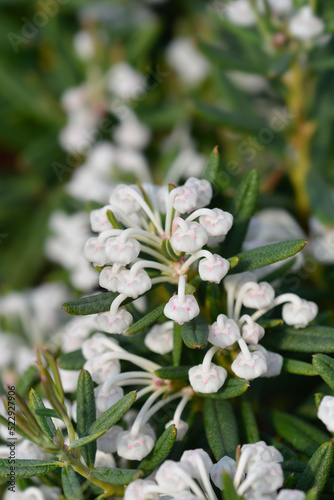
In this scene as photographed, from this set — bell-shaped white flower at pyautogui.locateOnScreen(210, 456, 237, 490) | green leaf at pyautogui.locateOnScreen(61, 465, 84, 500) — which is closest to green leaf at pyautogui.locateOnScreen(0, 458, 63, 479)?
green leaf at pyautogui.locateOnScreen(61, 465, 84, 500)

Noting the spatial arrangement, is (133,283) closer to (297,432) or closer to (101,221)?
(101,221)

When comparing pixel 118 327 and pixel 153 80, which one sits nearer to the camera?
pixel 118 327

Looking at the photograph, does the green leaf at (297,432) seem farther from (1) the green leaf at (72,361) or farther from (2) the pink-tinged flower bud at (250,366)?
(1) the green leaf at (72,361)

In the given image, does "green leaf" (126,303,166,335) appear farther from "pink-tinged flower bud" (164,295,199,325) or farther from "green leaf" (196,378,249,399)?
"green leaf" (196,378,249,399)

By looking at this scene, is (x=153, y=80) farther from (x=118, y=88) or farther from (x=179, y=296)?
(x=179, y=296)

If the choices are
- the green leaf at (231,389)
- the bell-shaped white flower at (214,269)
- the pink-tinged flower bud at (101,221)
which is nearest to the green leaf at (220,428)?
the green leaf at (231,389)

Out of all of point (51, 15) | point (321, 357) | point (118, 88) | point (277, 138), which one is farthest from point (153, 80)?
point (321, 357)
